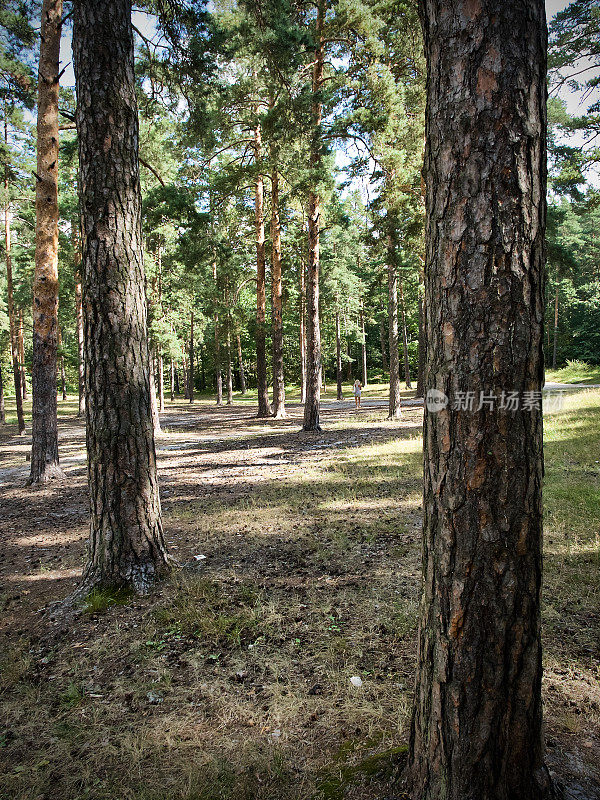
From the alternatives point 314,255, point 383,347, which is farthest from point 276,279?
point 383,347

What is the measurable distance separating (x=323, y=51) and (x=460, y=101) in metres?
14.7

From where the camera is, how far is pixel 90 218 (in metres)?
4.27

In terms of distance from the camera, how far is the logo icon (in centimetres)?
176

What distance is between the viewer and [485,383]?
167 cm

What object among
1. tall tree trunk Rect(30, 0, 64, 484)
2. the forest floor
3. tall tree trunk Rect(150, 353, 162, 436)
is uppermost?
tall tree trunk Rect(30, 0, 64, 484)

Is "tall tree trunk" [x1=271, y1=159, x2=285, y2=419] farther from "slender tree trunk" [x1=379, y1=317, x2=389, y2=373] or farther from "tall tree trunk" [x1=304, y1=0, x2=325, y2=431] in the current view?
"slender tree trunk" [x1=379, y1=317, x2=389, y2=373]

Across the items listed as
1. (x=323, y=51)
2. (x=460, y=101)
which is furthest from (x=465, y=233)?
(x=323, y=51)

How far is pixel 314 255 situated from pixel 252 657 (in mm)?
13052

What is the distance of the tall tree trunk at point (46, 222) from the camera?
29.6 ft

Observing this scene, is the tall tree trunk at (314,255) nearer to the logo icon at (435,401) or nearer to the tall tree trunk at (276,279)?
the tall tree trunk at (276,279)

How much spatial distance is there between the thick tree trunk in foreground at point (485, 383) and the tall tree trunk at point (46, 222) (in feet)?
30.6

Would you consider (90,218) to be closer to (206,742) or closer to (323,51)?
(206,742)

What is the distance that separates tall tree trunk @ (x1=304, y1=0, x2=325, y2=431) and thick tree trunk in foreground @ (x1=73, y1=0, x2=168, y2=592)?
937 centimetres

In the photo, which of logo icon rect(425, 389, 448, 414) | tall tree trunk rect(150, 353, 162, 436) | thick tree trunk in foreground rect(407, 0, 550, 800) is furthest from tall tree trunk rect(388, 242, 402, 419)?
logo icon rect(425, 389, 448, 414)
